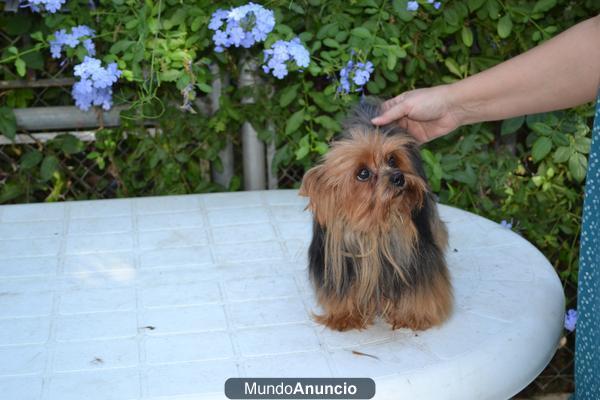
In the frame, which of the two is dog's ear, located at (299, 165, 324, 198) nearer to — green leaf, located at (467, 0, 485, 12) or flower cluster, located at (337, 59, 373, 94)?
flower cluster, located at (337, 59, 373, 94)

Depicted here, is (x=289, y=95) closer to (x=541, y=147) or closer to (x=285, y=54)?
(x=285, y=54)

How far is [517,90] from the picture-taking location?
2334 millimetres

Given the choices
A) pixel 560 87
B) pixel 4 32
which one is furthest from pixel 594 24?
pixel 4 32

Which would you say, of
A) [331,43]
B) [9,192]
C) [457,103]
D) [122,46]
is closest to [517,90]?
[457,103]

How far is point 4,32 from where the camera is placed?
12.7 feet

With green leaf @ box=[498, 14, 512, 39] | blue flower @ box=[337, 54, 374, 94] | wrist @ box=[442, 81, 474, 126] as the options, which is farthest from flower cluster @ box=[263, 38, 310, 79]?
green leaf @ box=[498, 14, 512, 39]

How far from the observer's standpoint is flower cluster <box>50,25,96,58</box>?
3.40 metres

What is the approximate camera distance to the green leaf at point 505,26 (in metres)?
3.44

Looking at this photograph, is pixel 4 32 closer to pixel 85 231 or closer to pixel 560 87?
pixel 85 231

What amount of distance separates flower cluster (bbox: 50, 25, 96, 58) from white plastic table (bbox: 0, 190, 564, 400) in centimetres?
67

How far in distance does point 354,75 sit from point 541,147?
0.84m

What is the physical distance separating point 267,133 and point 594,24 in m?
1.87

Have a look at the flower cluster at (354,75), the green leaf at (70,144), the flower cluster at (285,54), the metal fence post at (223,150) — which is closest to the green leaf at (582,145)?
the flower cluster at (354,75)

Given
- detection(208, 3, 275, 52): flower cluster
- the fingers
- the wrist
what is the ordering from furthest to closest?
detection(208, 3, 275, 52): flower cluster, the wrist, the fingers
